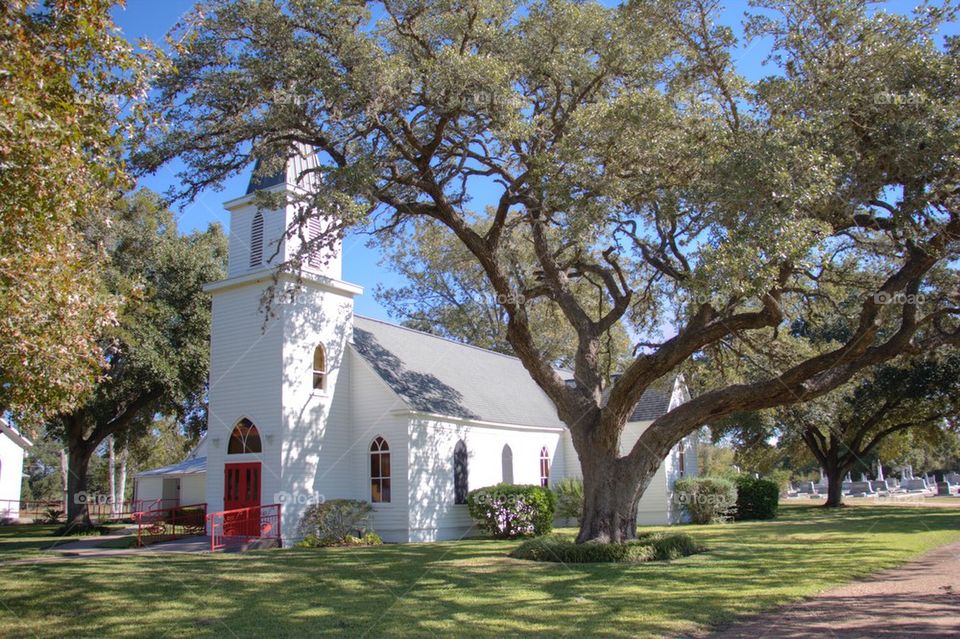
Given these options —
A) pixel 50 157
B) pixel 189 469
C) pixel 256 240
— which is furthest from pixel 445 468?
pixel 50 157

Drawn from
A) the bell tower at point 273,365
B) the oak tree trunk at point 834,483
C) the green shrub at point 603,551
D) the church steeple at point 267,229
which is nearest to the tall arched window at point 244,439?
the bell tower at point 273,365

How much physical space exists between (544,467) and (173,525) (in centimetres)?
1416

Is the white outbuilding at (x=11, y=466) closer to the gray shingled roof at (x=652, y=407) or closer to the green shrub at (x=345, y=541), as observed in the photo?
the green shrub at (x=345, y=541)

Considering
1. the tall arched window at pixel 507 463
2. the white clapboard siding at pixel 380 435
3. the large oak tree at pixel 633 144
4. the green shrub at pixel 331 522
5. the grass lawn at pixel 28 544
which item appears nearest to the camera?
the large oak tree at pixel 633 144

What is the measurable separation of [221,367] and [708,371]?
15321mm

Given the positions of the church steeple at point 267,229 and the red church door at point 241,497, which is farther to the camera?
the church steeple at point 267,229

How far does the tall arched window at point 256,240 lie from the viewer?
74.0 feet

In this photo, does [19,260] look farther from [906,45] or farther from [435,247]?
[435,247]

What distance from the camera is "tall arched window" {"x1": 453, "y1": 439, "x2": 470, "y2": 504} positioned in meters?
23.5

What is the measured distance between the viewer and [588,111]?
15.0 meters

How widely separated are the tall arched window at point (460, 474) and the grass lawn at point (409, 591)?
5.95 metres

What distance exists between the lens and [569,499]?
86.1 ft

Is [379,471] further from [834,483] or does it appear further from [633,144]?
[834,483]

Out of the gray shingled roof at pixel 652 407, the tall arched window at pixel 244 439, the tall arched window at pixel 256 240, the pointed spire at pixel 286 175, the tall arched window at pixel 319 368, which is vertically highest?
the pointed spire at pixel 286 175
